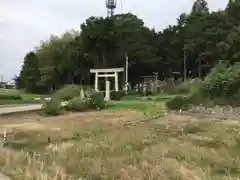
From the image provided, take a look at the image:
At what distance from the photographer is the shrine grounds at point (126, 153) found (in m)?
9.20

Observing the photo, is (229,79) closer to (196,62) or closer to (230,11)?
(230,11)

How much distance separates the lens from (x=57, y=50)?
75500mm

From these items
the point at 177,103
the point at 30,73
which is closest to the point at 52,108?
the point at 177,103

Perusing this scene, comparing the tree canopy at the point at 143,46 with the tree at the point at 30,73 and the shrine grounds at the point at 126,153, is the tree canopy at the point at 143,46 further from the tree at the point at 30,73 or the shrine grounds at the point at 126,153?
the shrine grounds at the point at 126,153

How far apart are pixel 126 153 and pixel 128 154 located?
9.7 inches

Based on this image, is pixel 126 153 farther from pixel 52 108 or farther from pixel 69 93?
pixel 69 93

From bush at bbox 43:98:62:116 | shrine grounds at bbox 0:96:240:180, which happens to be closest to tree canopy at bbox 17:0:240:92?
bush at bbox 43:98:62:116

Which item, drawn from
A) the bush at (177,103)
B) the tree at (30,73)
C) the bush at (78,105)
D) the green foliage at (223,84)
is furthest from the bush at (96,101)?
the tree at (30,73)

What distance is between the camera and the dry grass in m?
9.18

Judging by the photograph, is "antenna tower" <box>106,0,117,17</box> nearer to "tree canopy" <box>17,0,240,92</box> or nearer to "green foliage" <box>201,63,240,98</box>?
"tree canopy" <box>17,0,240,92</box>

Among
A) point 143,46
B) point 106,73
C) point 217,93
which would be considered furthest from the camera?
point 143,46

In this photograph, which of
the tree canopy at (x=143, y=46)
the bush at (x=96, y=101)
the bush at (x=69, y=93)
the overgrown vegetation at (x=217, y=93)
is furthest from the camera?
the tree canopy at (x=143, y=46)

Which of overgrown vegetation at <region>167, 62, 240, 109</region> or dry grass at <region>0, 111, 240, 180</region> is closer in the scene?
dry grass at <region>0, 111, 240, 180</region>

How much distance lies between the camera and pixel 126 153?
12.2 m
